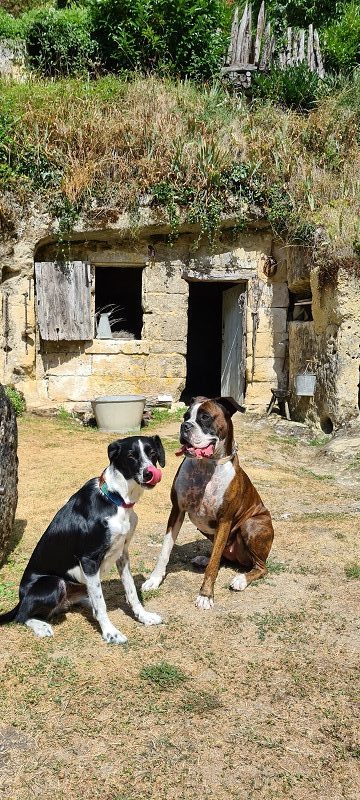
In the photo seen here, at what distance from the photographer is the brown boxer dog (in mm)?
3572

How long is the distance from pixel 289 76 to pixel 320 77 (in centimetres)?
97

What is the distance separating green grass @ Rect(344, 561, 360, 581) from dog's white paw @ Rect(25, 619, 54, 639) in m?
2.08

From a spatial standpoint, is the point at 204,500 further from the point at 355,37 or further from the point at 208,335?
the point at 355,37

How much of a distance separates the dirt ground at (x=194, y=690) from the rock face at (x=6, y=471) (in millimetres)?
315

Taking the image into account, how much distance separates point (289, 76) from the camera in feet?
43.4

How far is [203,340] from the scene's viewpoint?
15.6m

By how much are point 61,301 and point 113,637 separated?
317 inches

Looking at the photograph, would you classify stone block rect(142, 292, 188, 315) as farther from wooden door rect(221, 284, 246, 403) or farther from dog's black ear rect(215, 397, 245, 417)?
dog's black ear rect(215, 397, 245, 417)

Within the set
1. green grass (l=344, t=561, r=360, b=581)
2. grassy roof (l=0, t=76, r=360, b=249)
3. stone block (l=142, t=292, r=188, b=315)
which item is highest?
grassy roof (l=0, t=76, r=360, b=249)

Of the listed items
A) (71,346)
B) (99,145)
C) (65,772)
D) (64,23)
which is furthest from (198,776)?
(64,23)

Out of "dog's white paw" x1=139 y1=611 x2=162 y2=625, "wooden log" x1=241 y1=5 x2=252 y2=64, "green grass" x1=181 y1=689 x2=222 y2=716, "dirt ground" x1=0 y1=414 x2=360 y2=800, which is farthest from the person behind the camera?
"wooden log" x1=241 y1=5 x2=252 y2=64

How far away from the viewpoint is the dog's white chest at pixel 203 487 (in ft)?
12.2

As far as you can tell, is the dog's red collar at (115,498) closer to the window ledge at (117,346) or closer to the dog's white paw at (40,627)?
the dog's white paw at (40,627)

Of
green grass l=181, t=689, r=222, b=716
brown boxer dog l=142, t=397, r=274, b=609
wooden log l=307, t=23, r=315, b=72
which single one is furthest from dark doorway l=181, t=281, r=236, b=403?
green grass l=181, t=689, r=222, b=716
